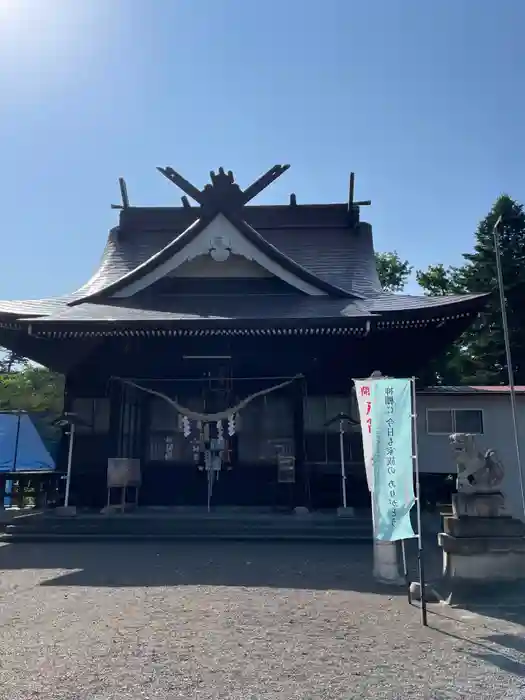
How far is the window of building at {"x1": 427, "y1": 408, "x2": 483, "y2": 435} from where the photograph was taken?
1208 centimetres

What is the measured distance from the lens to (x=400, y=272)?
109 ft

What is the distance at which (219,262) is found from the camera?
41.7 feet

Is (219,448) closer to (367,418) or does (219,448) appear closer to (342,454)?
(342,454)

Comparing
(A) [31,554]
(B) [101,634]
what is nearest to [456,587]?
(B) [101,634]

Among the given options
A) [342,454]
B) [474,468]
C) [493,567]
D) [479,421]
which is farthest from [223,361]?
[493,567]

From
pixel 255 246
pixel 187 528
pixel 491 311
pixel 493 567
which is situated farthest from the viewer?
pixel 491 311

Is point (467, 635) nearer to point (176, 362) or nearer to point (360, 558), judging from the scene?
point (360, 558)

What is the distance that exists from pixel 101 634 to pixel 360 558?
4.13 m

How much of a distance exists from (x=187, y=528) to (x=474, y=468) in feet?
16.0

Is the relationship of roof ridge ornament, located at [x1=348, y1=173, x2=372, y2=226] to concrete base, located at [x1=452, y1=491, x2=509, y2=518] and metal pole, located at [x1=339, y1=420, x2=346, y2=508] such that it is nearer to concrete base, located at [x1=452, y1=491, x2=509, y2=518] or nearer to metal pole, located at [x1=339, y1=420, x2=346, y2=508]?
metal pole, located at [x1=339, y1=420, x2=346, y2=508]

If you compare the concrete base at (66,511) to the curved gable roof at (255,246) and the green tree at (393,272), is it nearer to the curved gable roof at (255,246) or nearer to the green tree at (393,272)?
the curved gable roof at (255,246)

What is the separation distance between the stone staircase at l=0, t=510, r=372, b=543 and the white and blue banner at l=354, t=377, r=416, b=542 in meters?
3.51

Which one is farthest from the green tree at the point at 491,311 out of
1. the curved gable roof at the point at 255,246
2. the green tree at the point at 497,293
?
the curved gable roof at the point at 255,246

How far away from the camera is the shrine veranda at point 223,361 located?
1018 centimetres
